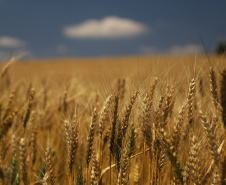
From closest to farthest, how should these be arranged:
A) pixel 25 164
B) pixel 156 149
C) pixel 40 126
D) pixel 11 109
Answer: pixel 156 149, pixel 25 164, pixel 11 109, pixel 40 126

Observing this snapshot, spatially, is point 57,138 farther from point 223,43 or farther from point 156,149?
point 223,43

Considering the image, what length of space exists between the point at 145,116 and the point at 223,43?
569 millimetres

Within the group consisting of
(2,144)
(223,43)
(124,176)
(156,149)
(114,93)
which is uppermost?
(223,43)

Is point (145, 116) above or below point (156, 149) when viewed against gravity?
above

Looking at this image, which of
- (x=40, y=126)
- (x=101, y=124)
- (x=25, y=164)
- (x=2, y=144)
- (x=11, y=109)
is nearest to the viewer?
(x=101, y=124)

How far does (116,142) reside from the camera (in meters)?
1.25

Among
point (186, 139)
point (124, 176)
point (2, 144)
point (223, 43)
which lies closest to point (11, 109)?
point (2, 144)

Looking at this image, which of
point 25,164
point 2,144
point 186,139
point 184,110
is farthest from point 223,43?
point 2,144

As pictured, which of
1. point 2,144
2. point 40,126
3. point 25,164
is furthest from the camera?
point 40,126

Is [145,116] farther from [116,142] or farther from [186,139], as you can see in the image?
[186,139]

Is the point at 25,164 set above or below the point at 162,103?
below

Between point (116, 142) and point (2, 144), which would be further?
point (2, 144)

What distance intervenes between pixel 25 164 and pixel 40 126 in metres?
0.93

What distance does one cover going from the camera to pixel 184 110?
120cm
